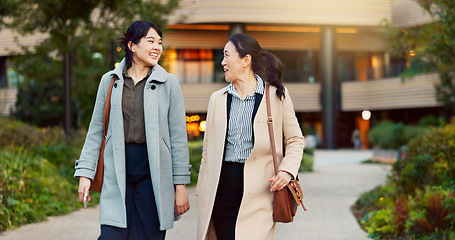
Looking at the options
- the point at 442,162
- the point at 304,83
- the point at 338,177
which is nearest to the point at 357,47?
the point at 304,83

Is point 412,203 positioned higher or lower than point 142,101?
lower

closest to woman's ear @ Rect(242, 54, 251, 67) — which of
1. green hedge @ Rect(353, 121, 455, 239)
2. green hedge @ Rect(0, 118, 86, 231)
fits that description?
green hedge @ Rect(353, 121, 455, 239)

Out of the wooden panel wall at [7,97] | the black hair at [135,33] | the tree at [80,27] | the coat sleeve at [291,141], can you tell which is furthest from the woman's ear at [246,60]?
the wooden panel wall at [7,97]

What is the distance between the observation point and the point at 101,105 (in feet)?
12.9

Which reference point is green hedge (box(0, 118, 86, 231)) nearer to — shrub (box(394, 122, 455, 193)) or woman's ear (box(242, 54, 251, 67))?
woman's ear (box(242, 54, 251, 67))

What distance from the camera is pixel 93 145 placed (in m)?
3.87

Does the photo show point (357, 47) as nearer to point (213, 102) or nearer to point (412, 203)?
point (412, 203)

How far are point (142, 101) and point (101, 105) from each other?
27 centimetres

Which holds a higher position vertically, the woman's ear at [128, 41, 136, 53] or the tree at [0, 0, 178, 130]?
the tree at [0, 0, 178, 130]

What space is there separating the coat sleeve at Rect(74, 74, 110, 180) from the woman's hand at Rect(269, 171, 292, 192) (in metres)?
1.13

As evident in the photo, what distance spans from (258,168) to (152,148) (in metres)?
0.72

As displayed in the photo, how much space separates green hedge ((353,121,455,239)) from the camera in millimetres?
7121

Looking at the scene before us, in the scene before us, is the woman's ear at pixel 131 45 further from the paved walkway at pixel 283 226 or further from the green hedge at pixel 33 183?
the green hedge at pixel 33 183

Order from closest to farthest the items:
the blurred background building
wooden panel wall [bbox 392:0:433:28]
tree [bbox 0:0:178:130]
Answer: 1. tree [bbox 0:0:178:130]
2. wooden panel wall [bbox 392:0:433:28]
3. the blurred background building
